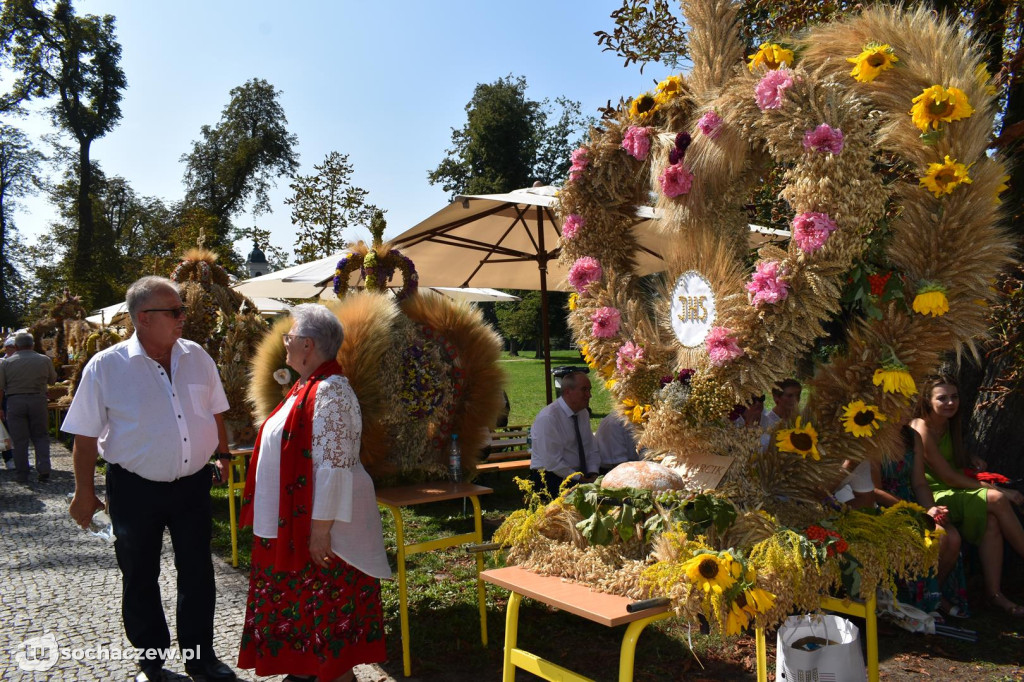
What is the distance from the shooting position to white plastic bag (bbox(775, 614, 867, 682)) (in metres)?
2.70

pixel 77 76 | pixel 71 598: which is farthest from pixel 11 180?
pixel 71 598

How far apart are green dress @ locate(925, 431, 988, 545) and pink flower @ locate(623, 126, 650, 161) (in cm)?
294

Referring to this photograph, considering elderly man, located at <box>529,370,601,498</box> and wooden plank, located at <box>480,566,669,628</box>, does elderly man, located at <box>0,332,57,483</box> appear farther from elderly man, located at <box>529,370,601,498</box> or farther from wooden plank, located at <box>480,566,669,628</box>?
wooden plank, located at <box>480,566,669,628</box>

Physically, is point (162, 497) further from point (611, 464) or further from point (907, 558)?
point (611, 464)

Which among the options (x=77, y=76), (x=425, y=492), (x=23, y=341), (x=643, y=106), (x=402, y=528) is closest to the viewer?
(x=643, y=106)

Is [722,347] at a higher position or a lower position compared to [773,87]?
lower

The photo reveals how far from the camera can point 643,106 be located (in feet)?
11.4

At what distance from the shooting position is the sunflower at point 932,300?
2.54 metres

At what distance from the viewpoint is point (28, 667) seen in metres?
3.90

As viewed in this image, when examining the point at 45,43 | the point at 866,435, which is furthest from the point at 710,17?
the point at 45,43

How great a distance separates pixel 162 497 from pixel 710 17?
326 cm

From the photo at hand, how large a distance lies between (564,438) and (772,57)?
3.52m

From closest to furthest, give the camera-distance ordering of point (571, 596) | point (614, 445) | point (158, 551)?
point (571, 596), point (158, 551), point (614, 445)

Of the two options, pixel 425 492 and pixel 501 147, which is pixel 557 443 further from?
pixel 501 147
